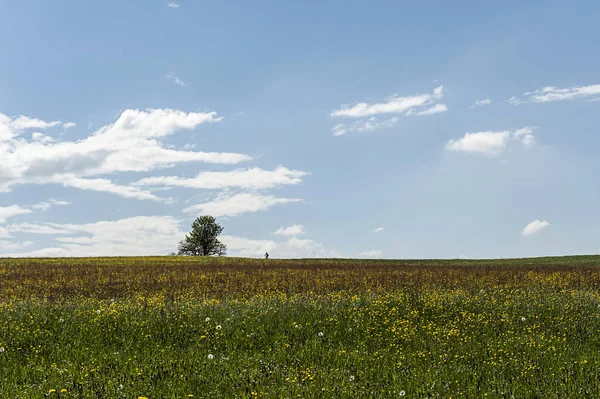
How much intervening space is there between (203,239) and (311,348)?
7604 cm

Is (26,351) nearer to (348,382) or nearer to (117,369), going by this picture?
(117,369)

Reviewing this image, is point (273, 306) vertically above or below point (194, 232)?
below

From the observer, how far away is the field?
24.9 feet

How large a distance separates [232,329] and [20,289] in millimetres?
14705

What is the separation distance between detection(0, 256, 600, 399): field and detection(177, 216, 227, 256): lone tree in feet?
222

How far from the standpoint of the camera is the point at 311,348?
10.3m

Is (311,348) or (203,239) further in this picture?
(203,239)

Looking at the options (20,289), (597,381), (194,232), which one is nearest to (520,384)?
(597,381)

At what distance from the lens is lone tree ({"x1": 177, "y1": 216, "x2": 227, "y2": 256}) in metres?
84.1

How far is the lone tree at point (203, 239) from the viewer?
276 ft

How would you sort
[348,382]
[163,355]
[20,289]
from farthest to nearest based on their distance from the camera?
1. [20,289]
2. [163,355]
3. [348,382]

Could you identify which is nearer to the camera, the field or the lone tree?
the field

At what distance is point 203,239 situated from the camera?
277ft

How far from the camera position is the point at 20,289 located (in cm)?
2150
